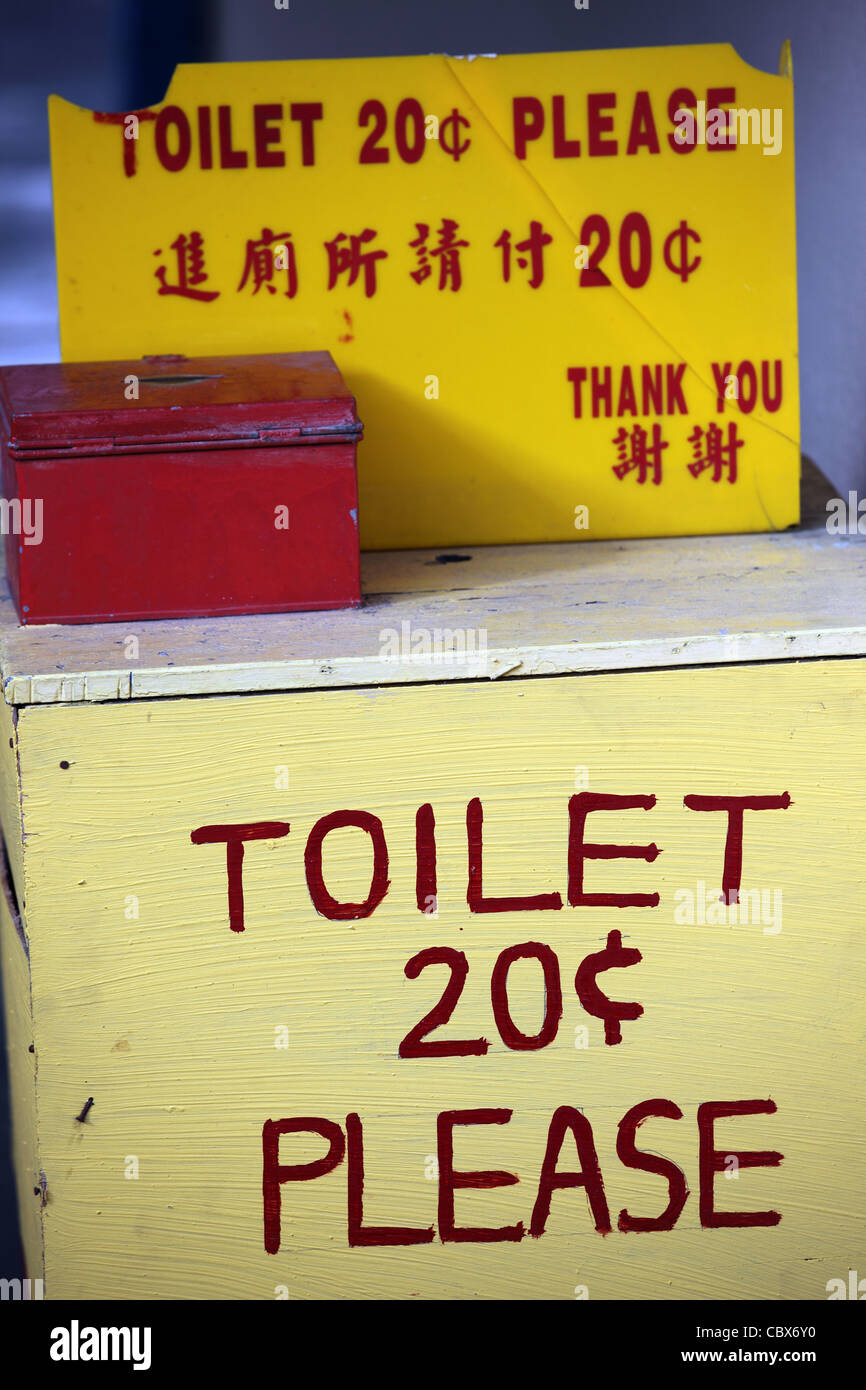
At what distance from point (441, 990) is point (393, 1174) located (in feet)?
0.48

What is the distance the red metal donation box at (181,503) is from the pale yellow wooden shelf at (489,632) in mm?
24

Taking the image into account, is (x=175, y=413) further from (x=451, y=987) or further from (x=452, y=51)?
(x=452, y=51)

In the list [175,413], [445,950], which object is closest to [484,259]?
[175,413]

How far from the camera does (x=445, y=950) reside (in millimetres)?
1003

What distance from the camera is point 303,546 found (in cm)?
107

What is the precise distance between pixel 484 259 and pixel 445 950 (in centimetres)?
64

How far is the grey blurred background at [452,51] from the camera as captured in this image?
1789 millimetres

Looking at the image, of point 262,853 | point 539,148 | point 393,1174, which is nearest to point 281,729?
point 262,853

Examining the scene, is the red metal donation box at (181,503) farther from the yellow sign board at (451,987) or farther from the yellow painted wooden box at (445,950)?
the yellow sign board at (451,987)

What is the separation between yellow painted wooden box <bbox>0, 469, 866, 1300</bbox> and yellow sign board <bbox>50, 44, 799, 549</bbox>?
0.28 m

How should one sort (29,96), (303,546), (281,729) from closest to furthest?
(281,729)
(303,546)
(29,96)

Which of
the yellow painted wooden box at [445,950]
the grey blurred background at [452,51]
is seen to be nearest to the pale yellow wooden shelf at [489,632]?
the yellow painted wooden box at [445,950]

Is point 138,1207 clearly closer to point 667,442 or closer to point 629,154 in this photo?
point 667,442

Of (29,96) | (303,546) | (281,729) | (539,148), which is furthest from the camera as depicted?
(29,96)
